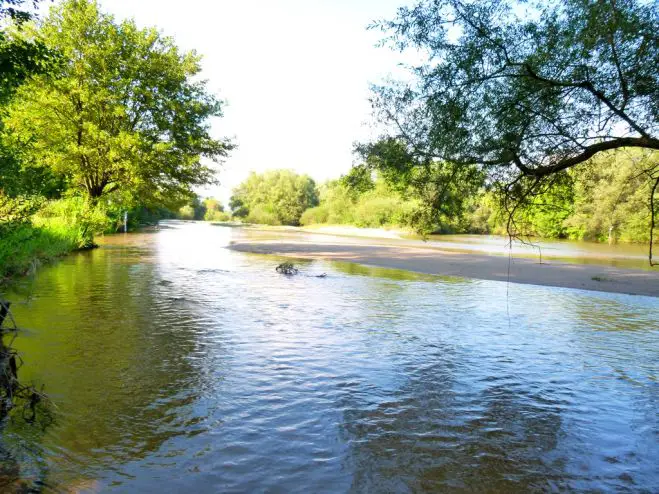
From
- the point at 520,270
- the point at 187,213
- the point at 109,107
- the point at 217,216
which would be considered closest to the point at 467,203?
the point at 520,270

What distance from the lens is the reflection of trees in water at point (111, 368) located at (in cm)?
482

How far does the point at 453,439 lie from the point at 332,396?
169cm

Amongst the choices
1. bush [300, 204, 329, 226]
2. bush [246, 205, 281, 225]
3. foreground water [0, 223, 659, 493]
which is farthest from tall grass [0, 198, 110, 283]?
bush [246, 205, 281, 225]

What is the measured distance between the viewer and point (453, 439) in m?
5.09

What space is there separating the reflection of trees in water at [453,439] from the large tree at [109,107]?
80.5 ft

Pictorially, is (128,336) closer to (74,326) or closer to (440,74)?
(74,326)

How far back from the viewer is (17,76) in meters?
8.93

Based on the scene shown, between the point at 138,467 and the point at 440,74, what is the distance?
6672 millimetres

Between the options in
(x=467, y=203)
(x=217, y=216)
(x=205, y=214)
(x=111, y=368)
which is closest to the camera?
(x=111, y=368)

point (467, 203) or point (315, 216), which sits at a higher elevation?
point (315, 216)

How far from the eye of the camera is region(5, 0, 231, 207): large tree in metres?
27.0

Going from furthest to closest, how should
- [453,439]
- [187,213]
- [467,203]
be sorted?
1. [187,213]
2. [467,203]
3. [453,439]

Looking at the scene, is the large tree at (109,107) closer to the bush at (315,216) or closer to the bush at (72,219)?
the bush at (72,219)

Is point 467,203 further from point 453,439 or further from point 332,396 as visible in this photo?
point 453,439
